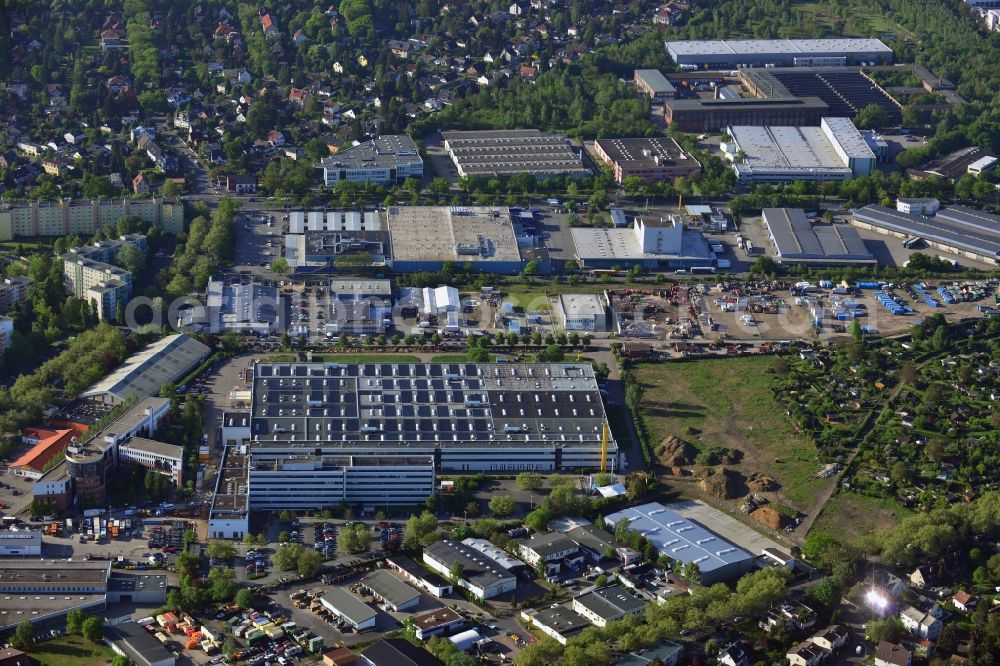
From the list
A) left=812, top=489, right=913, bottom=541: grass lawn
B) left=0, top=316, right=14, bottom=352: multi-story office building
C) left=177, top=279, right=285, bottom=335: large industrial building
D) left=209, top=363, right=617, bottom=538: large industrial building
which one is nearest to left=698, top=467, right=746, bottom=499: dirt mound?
left=812, top=489, right=913, bottom=541: grass lawn

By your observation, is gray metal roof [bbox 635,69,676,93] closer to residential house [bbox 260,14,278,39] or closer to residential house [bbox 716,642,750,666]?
residential house [bbox 260,14,278,39]

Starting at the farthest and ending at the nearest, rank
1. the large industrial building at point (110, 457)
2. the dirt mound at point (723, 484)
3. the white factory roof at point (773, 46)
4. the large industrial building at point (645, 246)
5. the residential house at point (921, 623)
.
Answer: the white factory roof at point (773, 46) < the large industrial building at point (645, 246) < the dirt mound at point (723, 484) < the large industrial building at point (110, 457) < the residential house at point (921, 623)

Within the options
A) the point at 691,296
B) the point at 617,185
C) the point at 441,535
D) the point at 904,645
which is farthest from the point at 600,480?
the point at 617,185

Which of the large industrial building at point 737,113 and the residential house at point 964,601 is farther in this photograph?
the large industrial building at point 737,113

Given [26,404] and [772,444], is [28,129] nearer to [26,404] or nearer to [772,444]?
[26,404]

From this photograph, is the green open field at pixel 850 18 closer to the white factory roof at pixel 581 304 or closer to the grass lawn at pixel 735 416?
the white factory roof at pixel 581 304

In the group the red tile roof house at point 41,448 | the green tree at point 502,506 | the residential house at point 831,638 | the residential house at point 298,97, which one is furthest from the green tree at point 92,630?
the residential house at point 298,97

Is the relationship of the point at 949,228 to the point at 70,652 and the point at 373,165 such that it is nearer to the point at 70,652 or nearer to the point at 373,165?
the point at 373,165
